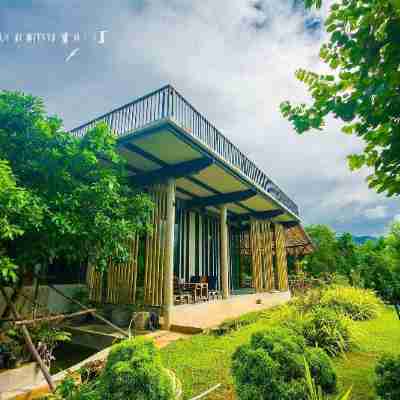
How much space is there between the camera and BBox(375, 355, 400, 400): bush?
2295 millimetres

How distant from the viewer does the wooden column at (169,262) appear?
6.07 meters

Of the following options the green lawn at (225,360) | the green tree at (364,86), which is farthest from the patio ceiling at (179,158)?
the green lawn at (225,360)

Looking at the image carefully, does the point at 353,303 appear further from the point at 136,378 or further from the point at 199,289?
the point at 136,378

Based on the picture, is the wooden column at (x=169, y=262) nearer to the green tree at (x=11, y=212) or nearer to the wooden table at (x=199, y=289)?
the wooden table at (x=199, y=289)

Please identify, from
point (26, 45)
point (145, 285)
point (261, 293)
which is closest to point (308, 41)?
point (26, 45)

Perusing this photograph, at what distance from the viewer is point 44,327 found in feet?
13.4

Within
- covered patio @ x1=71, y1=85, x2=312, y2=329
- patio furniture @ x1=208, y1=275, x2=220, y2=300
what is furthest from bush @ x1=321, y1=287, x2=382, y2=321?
patio furniture @ x1=208, y1=275, x2=220, y2=300

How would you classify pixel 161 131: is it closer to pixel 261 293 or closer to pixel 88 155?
pixel 88 155

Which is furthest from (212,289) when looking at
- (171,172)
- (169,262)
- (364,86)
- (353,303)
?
(364,86)

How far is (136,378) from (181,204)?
25.6ft

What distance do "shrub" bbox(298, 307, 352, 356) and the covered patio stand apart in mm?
2964

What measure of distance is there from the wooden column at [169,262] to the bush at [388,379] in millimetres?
4444

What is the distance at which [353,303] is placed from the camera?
7676mm

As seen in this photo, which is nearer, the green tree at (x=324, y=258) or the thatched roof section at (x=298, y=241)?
the thatched roof section at (x=298, y=241)
